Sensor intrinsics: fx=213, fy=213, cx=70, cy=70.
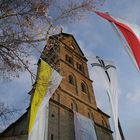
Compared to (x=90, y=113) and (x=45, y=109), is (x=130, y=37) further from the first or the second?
(x=90, y=113)

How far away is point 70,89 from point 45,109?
723cm

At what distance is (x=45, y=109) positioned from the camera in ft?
46.2

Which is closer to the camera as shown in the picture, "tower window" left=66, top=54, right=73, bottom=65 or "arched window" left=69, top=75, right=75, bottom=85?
"arched window" left=69, top=75, right=75, bottom=85

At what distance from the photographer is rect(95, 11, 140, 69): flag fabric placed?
8.00 meters

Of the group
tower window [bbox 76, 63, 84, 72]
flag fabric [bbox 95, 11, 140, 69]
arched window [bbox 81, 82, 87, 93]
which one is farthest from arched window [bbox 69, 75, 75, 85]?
flag fabric [bbox 95, 11, 140, 69]

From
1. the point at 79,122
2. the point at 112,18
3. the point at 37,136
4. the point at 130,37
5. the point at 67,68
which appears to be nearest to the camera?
the point at 130,37

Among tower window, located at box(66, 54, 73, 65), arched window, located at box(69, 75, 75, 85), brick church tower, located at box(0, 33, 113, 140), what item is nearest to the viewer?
brick church tower, located at box(0, 33, 113, 140)

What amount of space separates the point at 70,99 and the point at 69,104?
74 cm

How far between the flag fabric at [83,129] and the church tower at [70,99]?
652 millimetres

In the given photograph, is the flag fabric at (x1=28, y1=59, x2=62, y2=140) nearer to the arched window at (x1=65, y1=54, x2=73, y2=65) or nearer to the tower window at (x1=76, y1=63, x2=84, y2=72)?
the arched window at (x1=65, y1=54, x2=73, y2=65)

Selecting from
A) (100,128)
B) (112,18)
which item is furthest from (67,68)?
(112,18)

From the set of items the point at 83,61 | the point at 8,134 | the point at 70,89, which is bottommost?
the point at 8,134

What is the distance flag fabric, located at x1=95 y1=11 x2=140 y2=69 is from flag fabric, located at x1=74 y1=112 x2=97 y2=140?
9329 millimetres

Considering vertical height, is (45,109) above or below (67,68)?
below
